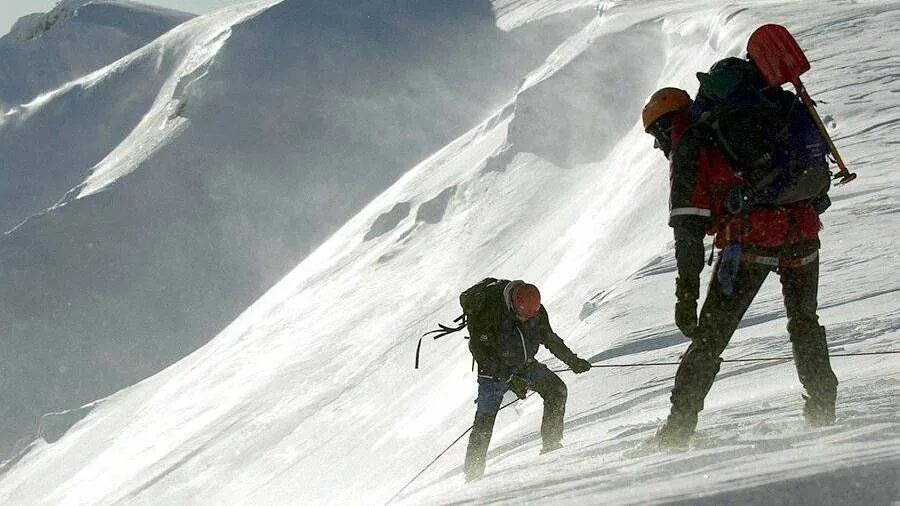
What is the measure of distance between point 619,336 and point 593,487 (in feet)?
16.9

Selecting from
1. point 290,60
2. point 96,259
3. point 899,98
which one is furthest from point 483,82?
point 899,98

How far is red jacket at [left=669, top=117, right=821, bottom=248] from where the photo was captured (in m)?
4.21

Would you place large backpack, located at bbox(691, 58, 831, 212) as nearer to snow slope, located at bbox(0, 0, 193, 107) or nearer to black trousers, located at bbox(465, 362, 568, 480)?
black trousers, located at bbox(465, 362, 568, 480)

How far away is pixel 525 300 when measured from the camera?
6.12 m

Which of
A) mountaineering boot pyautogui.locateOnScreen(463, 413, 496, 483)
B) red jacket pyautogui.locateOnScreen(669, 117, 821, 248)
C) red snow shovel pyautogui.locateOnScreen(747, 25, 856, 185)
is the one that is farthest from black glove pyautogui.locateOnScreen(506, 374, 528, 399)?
red snow shovel pyautogui.locateOnScreen(747, 25, 856, 185)

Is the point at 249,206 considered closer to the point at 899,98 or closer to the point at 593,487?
the point at 899,98

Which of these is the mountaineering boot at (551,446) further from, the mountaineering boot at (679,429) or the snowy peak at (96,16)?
the snowy peak at (96,16)

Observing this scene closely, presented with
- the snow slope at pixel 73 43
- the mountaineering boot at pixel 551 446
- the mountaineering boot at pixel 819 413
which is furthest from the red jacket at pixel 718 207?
the snow slope at pixel 73 43

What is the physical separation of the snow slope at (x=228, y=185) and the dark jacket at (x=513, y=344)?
4236 cm

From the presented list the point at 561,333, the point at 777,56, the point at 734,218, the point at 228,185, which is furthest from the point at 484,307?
the point at 228,185

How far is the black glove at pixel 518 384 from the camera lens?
6.39m

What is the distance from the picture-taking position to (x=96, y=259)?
5303cm

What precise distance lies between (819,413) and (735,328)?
0.53 meters

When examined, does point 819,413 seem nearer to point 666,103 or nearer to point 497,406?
point 666,103
